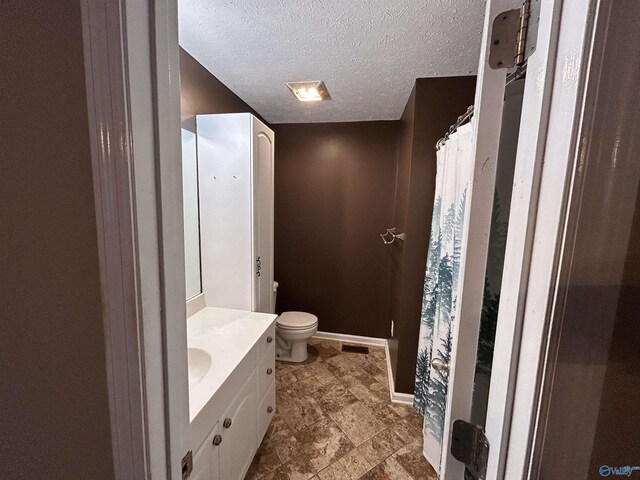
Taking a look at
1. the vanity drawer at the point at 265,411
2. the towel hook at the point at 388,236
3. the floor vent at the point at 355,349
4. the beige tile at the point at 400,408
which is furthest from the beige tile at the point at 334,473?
the towel hook at the point at 388,236

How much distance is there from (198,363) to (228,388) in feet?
0.81

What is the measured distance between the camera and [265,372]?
155 cm

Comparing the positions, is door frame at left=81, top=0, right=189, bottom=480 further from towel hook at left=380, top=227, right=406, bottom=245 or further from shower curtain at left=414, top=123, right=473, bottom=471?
towel hook at left=380, top=227, right=406, bottom=245

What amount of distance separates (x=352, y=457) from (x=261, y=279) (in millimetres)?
1232

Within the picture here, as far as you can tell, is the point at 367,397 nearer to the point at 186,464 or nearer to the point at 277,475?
the point at 277,475

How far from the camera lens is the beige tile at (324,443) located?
1.55m

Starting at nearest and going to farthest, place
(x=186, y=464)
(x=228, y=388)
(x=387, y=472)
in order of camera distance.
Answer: (x=186, y=464), (x=228, y=388), (x=387, y=472)

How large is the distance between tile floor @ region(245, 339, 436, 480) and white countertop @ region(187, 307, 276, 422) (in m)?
0.78

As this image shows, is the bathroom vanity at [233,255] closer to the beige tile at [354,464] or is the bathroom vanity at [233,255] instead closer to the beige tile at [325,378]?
the beige tile at [354,464]

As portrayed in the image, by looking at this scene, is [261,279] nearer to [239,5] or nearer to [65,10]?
[239,5]

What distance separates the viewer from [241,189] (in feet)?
5.61

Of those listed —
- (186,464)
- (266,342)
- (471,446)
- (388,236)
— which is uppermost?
(388,236)

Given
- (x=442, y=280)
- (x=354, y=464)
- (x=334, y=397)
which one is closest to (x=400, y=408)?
(x=334, y=397)

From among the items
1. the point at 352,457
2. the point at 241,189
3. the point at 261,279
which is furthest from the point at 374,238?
the point at 352,457
